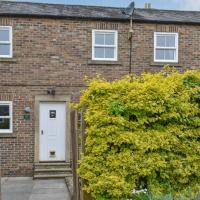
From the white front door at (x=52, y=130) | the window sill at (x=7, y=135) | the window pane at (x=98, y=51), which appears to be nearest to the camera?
the window sill at (x=7, y=135)

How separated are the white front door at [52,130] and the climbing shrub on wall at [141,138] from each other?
331 inches

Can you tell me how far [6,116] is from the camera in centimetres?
1473

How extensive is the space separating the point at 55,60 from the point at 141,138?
30.3 ft

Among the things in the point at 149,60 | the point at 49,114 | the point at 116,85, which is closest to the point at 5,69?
the point at 49,114

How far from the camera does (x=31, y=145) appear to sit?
48.1ft

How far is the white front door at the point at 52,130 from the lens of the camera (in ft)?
48.9

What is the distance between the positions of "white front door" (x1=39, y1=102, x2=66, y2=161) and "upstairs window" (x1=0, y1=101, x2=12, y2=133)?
1.11 meters

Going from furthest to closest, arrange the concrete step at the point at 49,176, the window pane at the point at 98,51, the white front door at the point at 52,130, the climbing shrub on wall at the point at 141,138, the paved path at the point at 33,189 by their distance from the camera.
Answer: the window pane at the point at 98,51 → the white front door at the point at 52,130 → the concrete step at the point at 49,176 → the paved path at the point at 33,189 → the climbing shrub on wall at the point at 141,138

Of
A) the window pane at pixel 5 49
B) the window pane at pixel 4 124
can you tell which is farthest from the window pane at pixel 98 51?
the window pane at pixel 4 124

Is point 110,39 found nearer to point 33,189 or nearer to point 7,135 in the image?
point 7,135

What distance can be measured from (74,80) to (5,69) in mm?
2531

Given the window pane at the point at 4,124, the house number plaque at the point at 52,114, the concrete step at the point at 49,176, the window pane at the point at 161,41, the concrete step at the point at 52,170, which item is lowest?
the concrete step at the point at 49,176

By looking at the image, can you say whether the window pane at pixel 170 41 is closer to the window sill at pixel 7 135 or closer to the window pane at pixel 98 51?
the window pane at pixel 98 51

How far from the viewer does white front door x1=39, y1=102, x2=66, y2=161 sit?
14.9 meters
